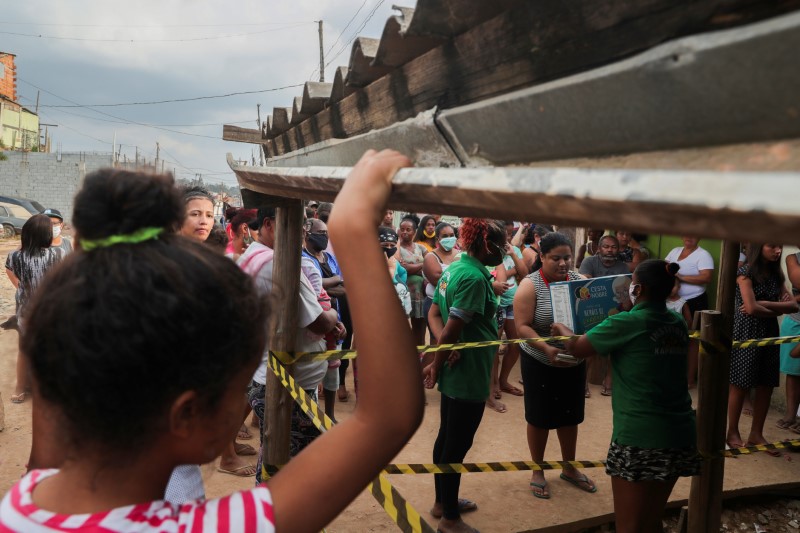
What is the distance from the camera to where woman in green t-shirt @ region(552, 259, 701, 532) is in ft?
9.65

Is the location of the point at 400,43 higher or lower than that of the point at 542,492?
higher

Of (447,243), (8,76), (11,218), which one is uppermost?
(8,76)

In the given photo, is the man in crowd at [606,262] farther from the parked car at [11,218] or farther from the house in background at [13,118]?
the house in background at [13,118]

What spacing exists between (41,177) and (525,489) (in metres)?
38.5

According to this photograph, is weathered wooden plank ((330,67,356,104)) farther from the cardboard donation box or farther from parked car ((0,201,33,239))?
parked car ((0,201,33,239))

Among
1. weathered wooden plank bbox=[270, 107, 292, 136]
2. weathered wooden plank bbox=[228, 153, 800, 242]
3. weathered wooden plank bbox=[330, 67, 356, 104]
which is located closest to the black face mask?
weathered wooden plank bbox=[270, 107, 292, 136]

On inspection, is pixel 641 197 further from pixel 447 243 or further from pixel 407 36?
pixel 447 243

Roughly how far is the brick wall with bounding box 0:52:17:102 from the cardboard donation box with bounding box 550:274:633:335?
54273mm

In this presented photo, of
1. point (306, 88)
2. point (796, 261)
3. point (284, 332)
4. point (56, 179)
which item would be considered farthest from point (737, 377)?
point (56, 179)

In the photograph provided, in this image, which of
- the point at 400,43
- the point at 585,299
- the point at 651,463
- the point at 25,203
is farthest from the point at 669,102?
the point at 25,203

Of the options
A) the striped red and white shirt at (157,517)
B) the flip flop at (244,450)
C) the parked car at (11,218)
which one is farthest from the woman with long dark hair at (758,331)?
the parked car at (11,218)

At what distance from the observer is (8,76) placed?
4788 cm

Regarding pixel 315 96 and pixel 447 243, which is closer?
pixel 315 96

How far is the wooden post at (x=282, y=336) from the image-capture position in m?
3.05
